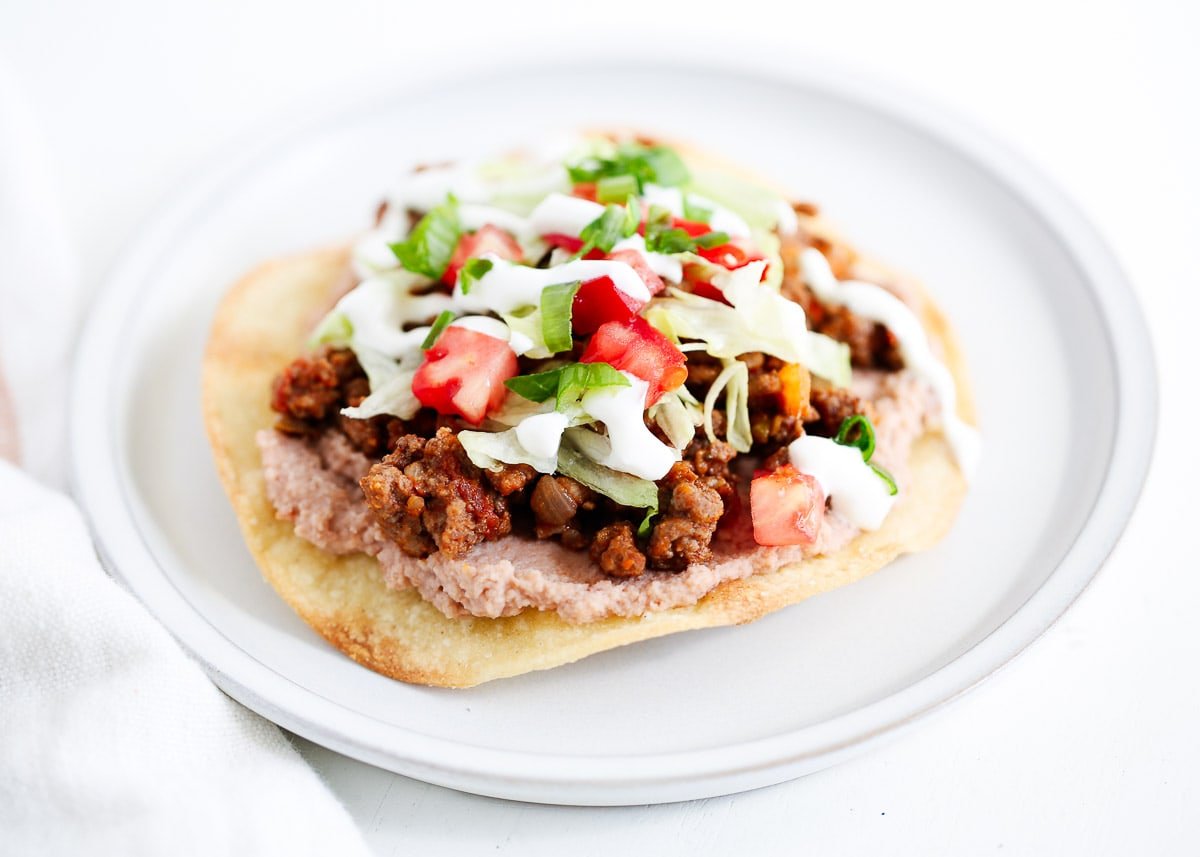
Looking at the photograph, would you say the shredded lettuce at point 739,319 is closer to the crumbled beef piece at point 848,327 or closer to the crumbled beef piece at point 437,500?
the crumbled beef piece at point 848,327

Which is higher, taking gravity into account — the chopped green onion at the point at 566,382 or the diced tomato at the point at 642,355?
the diced tomato at the point at 642,355

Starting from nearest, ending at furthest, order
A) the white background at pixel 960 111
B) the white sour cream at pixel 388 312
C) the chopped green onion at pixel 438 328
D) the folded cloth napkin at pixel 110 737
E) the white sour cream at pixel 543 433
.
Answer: the folded cloth napkin at pixel 110 737 < the white background at pixel 960 111 < the white sour cream at pixel 543 433 < the chopped green onion at pixel 438 328 < the white sour cream at pixel 388 312

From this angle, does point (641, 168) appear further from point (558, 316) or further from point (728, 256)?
point (558, 316)

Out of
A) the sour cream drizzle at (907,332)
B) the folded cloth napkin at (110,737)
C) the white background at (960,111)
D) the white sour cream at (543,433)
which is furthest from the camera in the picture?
the sour cream drizzle at (907,332)

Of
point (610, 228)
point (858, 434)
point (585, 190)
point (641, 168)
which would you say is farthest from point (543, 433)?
point (641, 168)

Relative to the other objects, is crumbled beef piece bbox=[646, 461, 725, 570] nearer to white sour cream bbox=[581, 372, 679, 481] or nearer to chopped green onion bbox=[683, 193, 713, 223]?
white sour cream bbox=[581, 372, 679, 481]

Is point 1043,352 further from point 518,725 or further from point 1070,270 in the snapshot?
point 518,725

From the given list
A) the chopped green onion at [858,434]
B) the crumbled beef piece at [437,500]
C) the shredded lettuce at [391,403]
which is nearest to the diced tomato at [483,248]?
the shredded lettuce at [391,403]
